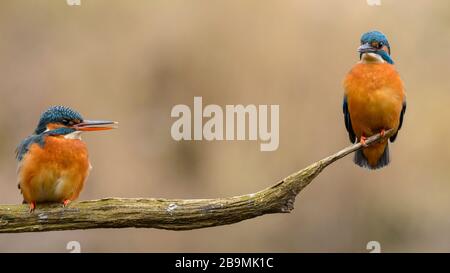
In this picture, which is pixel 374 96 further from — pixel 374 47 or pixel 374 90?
pixel 374 47

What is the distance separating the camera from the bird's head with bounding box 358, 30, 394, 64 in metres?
3.69


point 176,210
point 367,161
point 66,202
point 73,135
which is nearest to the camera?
point 176,210

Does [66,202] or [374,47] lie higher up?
[374,47]

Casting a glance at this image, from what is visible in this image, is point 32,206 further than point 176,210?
Yes

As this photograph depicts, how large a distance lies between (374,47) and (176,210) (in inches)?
46.8

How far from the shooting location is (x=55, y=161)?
367 centimetres

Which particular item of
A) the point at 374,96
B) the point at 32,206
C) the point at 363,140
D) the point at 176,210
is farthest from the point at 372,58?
the point at 32,206

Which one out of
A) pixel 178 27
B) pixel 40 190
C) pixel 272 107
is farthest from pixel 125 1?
pixel 40 190

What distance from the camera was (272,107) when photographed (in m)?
6.43

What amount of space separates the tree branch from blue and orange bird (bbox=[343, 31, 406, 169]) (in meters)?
0.24

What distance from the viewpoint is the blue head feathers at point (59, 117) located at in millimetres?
3762

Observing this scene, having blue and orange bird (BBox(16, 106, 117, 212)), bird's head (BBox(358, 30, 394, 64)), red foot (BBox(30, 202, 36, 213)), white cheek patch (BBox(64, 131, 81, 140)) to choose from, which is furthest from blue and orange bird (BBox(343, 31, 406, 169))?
red foot (BBox(30, 202, 36, 213))

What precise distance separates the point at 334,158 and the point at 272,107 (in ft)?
10.2

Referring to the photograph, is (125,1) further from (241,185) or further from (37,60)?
(241,185)
